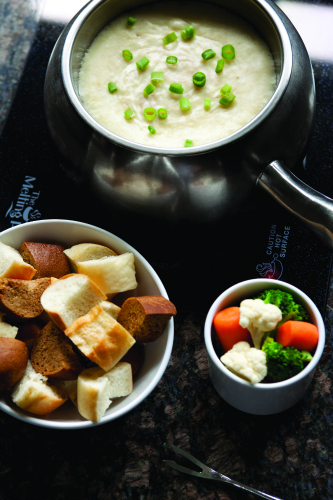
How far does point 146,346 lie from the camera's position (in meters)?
1.21

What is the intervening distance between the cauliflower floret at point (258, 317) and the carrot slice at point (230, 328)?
3 centimetres

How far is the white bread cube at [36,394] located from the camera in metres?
1.04

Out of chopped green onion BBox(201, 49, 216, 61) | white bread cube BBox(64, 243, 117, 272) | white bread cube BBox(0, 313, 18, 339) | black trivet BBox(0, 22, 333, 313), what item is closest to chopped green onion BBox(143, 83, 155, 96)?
chopped green onion BBox(201, 49, 216, 61)

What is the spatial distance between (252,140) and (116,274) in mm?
419

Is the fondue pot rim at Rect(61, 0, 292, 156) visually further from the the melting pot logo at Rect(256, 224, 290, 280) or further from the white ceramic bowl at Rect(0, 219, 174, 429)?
the the melting pot logo at Rect(256, 224, 290, 280)

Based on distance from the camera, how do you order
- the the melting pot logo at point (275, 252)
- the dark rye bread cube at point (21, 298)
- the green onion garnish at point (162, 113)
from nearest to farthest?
the dark rye bread cube at point (21, 298) < the green onion garnish at point (162, 113) < the the melting pot logo at point (275, 252)

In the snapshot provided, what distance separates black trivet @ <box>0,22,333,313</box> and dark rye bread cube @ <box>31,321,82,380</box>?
→ 31 centimetres

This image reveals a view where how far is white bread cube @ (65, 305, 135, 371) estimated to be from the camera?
1050mm

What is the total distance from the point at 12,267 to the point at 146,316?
33 centimetres

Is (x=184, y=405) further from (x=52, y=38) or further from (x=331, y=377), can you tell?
(x=52, y=38)

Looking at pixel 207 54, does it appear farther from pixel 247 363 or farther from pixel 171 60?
pixel 247 363

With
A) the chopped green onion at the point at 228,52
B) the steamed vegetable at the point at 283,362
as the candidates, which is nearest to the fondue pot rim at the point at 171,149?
the chopped green onion at the point at 228,52

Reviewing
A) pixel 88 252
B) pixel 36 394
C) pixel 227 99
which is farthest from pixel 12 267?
pixel 227 99

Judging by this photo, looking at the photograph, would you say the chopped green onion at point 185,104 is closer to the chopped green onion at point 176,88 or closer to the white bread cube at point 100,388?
the chopped green onion at point 176,88
